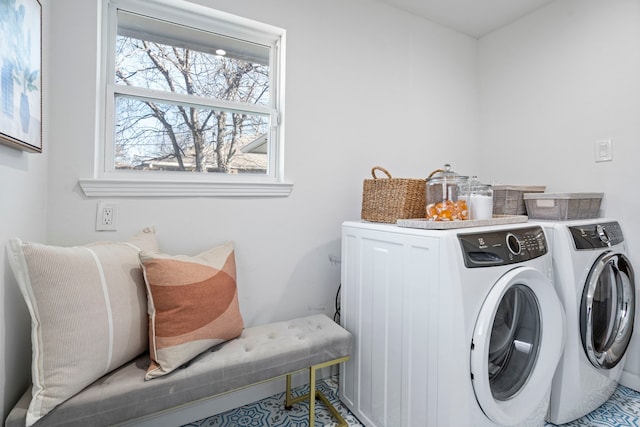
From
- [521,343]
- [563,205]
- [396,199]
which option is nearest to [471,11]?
[563,205]

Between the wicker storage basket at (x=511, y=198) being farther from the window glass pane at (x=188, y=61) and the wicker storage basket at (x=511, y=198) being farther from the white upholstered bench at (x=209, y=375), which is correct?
the window glass pane at (x=188, y=61)

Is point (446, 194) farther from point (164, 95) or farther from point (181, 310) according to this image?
point (164, 95)

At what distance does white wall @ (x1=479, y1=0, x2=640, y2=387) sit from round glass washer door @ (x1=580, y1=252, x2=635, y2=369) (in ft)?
0.76

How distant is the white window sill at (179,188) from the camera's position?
4.37 ft

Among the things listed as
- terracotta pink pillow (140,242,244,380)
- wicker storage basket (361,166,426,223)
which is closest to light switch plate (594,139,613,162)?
wicker storage basket (361,166,426,223)

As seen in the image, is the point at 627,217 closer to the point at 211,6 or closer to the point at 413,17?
the point at 413,17

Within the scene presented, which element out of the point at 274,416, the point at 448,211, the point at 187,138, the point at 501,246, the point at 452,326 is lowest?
the point at 274,416

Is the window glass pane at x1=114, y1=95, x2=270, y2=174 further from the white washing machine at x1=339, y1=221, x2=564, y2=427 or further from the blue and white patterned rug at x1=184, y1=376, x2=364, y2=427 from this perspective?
the blue and white patterned rug at x1=184, y1=376, x2=364, y2=427

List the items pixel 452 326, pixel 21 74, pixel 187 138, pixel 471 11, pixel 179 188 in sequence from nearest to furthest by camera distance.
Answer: pixel 21 74, pixel 452 326, pixel 179 188, pixel 187 138, pixel 471 11

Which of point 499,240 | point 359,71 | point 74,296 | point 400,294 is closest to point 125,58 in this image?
point 74,296

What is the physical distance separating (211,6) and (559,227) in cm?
197

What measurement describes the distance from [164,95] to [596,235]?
2234 mm

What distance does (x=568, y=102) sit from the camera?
2041mm

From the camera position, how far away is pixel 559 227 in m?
1.46
